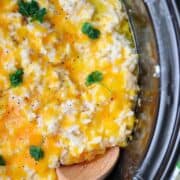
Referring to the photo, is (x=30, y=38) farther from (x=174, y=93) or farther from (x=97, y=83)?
(x=174, y=93)

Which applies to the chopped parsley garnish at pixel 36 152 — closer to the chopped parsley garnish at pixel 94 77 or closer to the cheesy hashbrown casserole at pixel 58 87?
the cheesy hashbrown casserole at pixel 58 87

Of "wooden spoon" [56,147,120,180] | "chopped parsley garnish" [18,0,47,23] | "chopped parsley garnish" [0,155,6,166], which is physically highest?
"chopped parsley garnish" [18,0,47,23]

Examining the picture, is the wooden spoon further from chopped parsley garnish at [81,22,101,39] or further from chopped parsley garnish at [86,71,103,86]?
chopped parsley garnish at [81,22,101,39]

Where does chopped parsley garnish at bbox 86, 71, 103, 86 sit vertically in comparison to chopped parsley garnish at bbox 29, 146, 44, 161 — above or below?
above

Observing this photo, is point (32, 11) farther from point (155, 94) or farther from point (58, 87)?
point (155, 94)

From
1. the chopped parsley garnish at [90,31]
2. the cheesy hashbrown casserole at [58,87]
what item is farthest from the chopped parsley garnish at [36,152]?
the chopped parsley garnish at [90,31]

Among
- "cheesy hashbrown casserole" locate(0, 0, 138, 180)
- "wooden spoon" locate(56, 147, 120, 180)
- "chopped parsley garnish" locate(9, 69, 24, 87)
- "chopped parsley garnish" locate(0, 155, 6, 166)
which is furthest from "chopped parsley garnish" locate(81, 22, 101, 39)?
"chopped parsley garnish" locate(0, 155, 6, 166)
